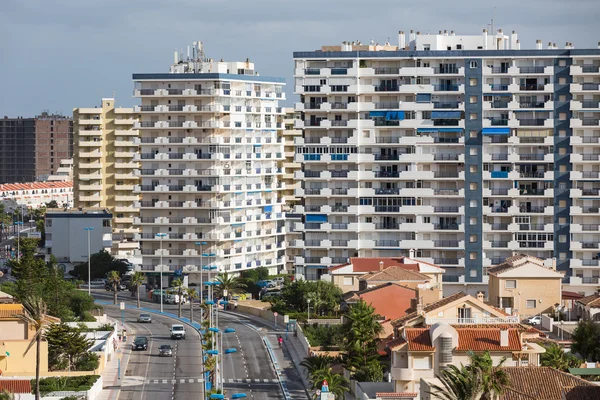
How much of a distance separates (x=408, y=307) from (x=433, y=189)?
1528 inches

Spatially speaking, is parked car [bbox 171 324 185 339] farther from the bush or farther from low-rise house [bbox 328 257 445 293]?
the bush

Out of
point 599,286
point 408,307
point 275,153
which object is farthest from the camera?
point 275,153

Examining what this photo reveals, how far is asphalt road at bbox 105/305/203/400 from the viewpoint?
334 feet

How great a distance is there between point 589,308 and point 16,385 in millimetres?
49245

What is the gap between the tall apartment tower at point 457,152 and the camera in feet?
490

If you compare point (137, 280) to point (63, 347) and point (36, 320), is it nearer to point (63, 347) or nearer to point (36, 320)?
point (63, 347)

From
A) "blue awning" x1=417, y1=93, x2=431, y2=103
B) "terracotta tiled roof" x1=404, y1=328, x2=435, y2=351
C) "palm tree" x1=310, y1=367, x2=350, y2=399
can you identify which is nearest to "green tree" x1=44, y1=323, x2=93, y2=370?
"palm tree" x1=310, y1=367, x2=350, y2=399

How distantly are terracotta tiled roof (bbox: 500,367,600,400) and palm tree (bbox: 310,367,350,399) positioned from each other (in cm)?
1933

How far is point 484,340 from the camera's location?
289 ft

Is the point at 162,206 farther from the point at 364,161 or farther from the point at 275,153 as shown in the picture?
the point at 364,161

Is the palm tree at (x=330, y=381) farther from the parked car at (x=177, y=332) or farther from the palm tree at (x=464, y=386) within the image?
the parked car at (x=177, y=332)

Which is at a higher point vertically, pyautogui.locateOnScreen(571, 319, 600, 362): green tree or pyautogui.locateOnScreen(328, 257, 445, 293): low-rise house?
pyautogui.locateOnScreen(328, 257, 445, 293): low-rise house

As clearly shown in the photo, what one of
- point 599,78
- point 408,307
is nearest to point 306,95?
point 599,78

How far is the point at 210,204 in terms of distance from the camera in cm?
17350
